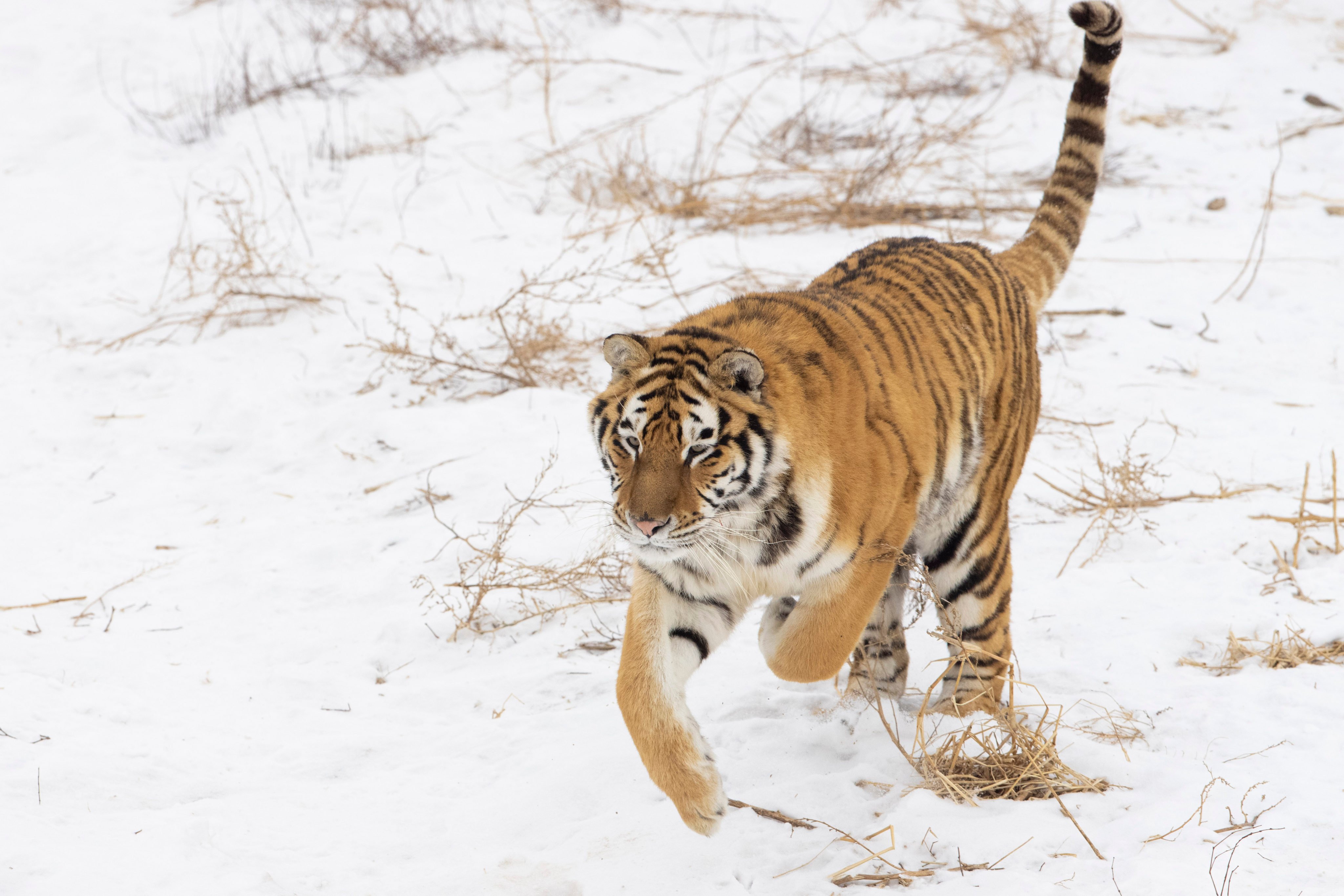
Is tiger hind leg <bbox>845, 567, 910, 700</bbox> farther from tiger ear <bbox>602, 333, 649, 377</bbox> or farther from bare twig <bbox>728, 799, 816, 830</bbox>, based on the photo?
tiger ear <bbox>602, 333, 649, 377</bbox>

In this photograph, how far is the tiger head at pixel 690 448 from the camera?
245 cm

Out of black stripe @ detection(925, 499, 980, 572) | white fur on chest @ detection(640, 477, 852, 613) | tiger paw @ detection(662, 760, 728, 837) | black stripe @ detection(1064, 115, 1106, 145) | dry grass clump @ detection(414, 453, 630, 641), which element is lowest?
dry grass clump @ detection(414, 453, 630, 641)

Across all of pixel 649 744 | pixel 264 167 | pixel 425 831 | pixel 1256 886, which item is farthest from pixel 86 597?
pixel 264 167

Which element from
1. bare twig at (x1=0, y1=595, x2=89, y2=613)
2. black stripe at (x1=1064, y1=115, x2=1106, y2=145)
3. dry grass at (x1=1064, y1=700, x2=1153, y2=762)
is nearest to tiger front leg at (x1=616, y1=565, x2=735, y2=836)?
dry grass at (x1=1064, y1=700, x2=1153, y2=762)

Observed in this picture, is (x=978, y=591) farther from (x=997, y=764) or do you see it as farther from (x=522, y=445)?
(x=522, y=445)

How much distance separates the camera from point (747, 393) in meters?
2.55

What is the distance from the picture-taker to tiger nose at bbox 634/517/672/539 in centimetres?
240

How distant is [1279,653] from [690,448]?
2061mm

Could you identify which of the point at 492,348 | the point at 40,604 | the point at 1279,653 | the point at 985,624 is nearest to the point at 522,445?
the point at 492,348

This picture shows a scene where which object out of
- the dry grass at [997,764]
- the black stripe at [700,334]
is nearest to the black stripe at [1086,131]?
the black stripe at [700,334]

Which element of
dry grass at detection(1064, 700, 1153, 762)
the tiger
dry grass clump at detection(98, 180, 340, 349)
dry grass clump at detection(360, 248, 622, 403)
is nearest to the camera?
the tiger

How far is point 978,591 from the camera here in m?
3.28

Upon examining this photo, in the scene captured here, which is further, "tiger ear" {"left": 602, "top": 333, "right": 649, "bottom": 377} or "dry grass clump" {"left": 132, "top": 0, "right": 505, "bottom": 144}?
"dry grass clump" {"left": 132, "top": 0, "right": 505, "bottom": 144}

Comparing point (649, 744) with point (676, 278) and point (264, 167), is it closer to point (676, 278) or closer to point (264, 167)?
point (676, 278)
